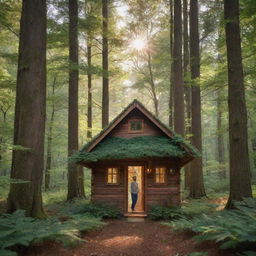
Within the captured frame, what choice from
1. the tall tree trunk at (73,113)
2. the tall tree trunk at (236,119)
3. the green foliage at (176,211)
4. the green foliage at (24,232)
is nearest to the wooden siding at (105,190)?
the green foliage at (176,211)

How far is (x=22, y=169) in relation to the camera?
23.7 ft

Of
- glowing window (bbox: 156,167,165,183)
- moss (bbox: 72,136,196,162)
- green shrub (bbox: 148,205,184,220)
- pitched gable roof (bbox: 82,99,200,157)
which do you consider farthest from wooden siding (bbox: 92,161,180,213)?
pitched gable roof (bbox: 82,99,200,157)

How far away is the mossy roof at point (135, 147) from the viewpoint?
1091 centimetres

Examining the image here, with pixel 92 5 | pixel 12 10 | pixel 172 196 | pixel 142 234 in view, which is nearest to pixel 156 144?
pixel 172 196

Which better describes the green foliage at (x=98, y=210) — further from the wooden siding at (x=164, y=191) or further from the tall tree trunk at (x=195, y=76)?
the tall tree trunk at (x=195, y=76)

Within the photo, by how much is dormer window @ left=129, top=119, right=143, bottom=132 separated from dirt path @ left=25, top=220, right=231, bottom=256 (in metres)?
5.29

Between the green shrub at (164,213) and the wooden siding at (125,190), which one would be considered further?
the wooden siding at (125,190)

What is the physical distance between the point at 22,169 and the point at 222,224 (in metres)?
5.61

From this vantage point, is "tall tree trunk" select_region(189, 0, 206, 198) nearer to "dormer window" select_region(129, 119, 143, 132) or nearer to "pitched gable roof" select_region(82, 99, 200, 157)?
"pitched gable roof" select_region(82, 99, 200, 157)

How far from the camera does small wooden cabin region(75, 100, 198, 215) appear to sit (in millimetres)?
11559

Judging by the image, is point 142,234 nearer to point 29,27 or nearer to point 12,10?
point 29,27

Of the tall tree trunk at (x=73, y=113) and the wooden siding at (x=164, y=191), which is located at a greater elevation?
the tall tree trunk at (x=73, y=113)

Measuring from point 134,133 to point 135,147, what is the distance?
5.14 ft

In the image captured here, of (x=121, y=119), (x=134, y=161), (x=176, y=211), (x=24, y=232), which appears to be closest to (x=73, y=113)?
(x=121, y=119)
